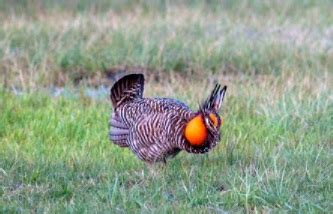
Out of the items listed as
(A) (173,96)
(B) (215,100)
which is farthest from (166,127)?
(A) (173,96)

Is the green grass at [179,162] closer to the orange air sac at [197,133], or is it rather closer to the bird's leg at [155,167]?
the bird's leg at [155,167]

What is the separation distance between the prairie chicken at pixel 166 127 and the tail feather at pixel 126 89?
114 millimetres

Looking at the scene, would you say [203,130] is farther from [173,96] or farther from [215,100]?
[173,96]

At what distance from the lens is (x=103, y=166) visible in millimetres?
6137

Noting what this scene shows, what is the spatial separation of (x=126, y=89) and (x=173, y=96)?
6.35 ft

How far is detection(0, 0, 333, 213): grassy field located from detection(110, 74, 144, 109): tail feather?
389mm

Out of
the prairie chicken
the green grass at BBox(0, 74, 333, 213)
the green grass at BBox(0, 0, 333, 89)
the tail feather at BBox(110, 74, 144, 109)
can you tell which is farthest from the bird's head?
the green grass at BBox(0, 0, 333, 89)

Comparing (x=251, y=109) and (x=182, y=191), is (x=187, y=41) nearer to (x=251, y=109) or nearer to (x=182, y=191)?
(x=251, y=109)

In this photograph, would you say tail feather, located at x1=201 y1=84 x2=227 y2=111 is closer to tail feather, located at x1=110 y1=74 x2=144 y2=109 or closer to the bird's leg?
the bird's leg

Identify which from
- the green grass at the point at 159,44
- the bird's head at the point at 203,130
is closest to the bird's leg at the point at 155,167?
the bird's head at the point at 203,130

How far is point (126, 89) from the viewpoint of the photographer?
255 inches

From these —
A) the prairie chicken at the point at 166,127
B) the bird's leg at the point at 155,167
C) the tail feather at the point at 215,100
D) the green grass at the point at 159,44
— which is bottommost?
the green grass at the point at 159,44

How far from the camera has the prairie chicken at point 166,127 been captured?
5.76 m

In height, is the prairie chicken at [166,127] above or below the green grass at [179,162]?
above
